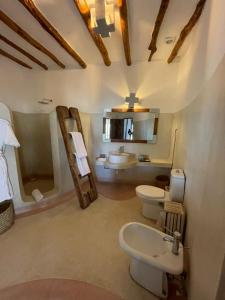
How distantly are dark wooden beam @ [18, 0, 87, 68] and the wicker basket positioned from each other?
7.60 feet

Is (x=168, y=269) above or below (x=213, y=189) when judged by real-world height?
below

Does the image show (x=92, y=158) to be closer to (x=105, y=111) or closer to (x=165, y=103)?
(x=105, y=111)

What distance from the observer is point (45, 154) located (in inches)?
149

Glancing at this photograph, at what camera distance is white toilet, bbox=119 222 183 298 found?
1.24m

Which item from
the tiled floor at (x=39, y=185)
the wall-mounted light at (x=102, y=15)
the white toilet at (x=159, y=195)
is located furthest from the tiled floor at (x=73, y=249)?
the wall-mounted light at (x=102, y=15)

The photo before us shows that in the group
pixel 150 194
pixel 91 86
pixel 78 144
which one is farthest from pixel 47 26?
pixel 150 194

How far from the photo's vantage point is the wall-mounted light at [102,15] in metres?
1.45

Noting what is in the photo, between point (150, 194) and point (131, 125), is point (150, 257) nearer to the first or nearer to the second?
point (150, 194)

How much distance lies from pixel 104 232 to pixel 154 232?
0.76 metres

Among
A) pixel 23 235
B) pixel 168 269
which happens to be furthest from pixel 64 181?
pixel 168 269

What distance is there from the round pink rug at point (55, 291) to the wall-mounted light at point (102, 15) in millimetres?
2467

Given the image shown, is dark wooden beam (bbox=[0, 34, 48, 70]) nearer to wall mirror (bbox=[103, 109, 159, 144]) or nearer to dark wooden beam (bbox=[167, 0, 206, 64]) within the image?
wall mirror (bbox=[103, 109, 159, 144])

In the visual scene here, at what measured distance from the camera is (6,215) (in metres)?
2.04

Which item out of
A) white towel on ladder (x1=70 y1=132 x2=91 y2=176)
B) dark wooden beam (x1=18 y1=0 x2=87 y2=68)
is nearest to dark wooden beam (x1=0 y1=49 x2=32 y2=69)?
dark wooden beam (x1=18 y1=0 x2=87 y2=68)
